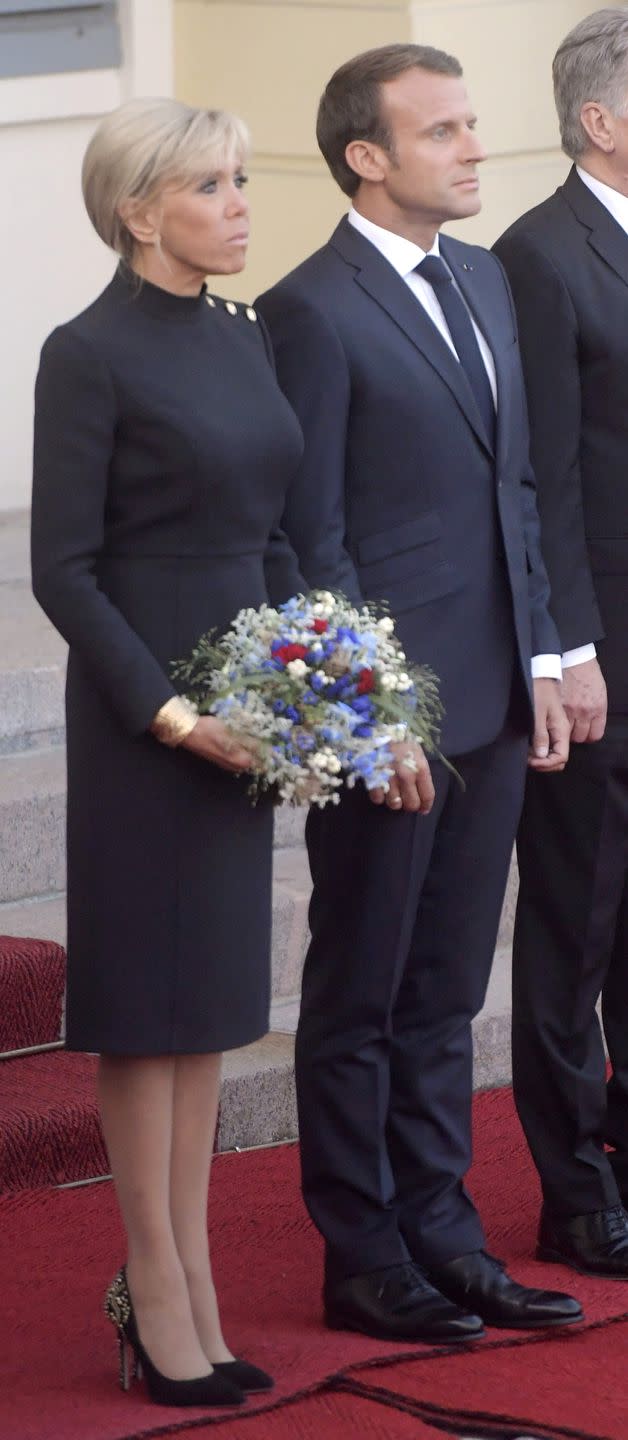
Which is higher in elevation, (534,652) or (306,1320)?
(534,652)

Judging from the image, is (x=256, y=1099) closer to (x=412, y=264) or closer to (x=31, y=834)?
(x=31, y=834)

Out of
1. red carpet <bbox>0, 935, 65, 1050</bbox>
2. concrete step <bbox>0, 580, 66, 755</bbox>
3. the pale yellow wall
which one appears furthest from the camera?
the pale yellow wall

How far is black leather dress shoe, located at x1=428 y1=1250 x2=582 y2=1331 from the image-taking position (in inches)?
143

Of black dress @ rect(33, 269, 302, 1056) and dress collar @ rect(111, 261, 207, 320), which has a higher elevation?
dress collar @ rect(111, 261, 207, 320)

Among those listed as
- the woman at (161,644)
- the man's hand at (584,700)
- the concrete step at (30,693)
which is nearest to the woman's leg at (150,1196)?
the woman at (161,644)

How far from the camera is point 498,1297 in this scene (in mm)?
3637

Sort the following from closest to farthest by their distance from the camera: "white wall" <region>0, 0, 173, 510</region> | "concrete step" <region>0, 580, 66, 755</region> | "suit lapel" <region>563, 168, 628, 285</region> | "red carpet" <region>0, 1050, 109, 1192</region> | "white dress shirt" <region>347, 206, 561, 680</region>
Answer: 1. "white dress shirt" <region>347, 206, 561, 680</region>
2. "suit lapel" <region>563, 168, 628, 285</region>
3. "red carpet" <region>0, 1050, 109, 1192</region>
4. "concrete step" <region>0, 580, 66, 755</region>
5. "white wall" <region>0, 0, 173, 510</region>

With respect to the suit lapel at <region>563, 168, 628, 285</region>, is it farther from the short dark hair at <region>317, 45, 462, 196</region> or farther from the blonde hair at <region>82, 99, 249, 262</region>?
the blonde hair at <region>82, 99, 249, 262</region>

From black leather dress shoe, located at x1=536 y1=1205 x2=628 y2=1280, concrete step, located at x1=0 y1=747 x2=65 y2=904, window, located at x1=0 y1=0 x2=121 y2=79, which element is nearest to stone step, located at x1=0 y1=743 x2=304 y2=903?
concrete step, located at x1=0 y1=747 x2=65 y2=904

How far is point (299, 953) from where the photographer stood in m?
4.98

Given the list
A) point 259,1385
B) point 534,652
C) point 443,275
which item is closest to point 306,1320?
point 259,1385

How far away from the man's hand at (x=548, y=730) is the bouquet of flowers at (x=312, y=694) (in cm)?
54

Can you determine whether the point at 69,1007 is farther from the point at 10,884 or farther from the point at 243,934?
the point at 10,884

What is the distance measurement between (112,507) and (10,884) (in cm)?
190
